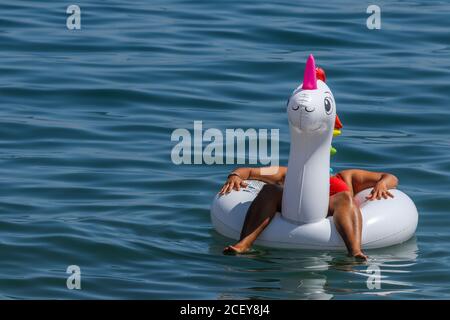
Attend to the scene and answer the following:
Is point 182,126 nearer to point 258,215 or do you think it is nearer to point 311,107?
point 258,215

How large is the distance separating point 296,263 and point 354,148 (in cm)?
305

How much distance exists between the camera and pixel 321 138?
8.95 meters

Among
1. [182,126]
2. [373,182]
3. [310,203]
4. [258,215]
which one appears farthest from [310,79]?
[182,126]

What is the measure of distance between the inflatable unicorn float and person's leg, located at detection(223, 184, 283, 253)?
2.4 inches

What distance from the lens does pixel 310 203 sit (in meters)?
9.02

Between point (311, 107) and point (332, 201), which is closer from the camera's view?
point (311, 107)

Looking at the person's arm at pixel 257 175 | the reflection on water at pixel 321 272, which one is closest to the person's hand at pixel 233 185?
the person's arm at pixel 257 175

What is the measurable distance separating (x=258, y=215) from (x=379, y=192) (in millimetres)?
863

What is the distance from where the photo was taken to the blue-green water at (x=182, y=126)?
8.84 metres

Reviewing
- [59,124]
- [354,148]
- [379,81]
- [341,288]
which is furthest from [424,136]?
[341,288]

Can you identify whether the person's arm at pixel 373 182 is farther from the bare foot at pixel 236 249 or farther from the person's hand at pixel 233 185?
the bare foot at pixel 236 249

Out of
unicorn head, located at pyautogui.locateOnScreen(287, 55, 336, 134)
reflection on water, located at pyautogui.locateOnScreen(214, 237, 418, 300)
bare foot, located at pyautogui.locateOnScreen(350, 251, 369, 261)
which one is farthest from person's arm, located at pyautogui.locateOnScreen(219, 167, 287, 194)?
bare foot, located at pyautogui.locateOnScreen(350, 251, 369, 261)

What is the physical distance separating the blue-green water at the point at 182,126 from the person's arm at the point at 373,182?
0.39 meters

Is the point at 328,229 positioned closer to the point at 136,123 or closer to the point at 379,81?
the point at 136,123
